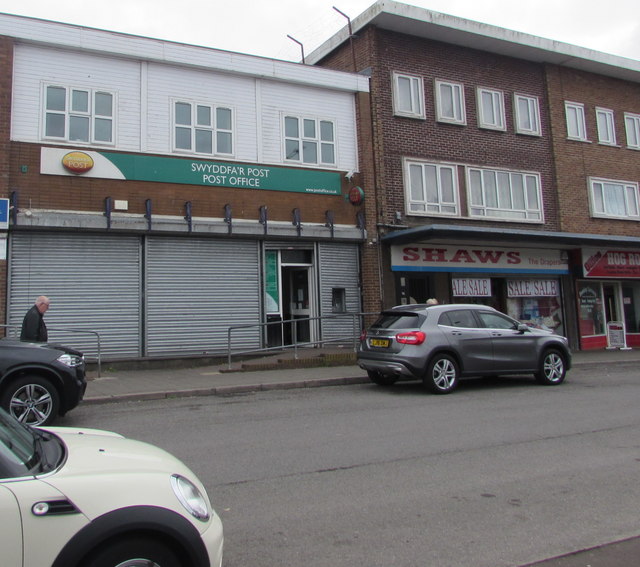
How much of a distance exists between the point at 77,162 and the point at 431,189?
10.0m

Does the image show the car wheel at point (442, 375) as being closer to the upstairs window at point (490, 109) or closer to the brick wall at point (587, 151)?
the upstairs window at point (490, 109)

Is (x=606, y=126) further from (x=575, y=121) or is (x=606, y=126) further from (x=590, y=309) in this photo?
(x=590, y=309)

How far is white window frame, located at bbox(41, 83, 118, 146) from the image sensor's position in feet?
44.1

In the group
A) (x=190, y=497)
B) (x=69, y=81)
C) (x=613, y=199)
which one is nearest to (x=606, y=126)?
(x=613, y=199)

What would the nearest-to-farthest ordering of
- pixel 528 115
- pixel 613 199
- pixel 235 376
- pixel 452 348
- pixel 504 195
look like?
pixel 452 348
pixel 235 376
pixel 504 195
pixel 528 115
pixel 613 199

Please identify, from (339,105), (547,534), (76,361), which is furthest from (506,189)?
(547,534)

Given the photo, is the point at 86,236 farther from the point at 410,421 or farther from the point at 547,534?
the point at 547,534

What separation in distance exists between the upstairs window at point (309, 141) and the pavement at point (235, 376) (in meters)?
5.40

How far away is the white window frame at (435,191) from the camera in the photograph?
17.3 m

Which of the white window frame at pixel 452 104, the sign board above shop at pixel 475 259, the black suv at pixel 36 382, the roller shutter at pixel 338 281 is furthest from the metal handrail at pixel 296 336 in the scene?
the white window frame at pixel 452 104

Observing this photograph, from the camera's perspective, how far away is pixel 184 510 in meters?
2.75

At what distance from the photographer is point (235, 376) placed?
483 inches

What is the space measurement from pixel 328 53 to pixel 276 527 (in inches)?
701

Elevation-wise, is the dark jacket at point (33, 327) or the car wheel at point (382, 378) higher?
the dark jacket at point (33, 327)
